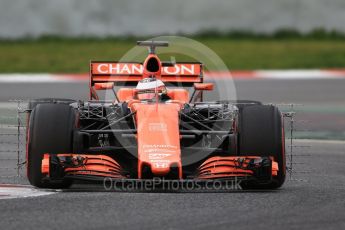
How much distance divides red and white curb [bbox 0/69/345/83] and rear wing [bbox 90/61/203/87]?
10983mm

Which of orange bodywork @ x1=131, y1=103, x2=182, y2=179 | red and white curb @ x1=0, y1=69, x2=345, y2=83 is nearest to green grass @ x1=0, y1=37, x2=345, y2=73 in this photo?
red and white curb @ x1=0, y1=69, x2=345, y2=83

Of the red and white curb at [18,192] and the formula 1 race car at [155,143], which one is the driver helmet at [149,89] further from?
the red and white curb at [18,192]

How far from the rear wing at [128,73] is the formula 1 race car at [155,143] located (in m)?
2.32

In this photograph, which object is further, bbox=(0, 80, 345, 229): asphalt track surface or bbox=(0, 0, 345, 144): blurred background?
bbox=(0, 0, 345, 144): blurred background

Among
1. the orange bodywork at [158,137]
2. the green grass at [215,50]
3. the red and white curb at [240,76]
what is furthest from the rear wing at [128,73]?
the green grass at [215,50]

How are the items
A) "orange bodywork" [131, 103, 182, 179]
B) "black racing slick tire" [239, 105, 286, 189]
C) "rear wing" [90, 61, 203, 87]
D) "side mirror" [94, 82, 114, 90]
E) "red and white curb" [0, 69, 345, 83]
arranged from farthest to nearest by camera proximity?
1. "red and white curb" [0, 69, 345, 83]
2. "rear wing" [90, 61, 203, 87]
3. "side mirror" [94, 82, 114, 90]
4. "black racing slick tire" [239, 105, 286, 189]
5. "orange bodywork" [131, 103, 182, 179]

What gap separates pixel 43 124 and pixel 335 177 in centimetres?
363

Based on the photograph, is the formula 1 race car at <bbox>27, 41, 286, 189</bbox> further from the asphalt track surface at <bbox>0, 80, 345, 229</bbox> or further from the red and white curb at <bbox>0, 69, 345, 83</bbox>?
the red and white curb at <bbox>0, 69, 345, 83</bbox>

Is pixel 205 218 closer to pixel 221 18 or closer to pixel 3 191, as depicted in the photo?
pixel 3 191

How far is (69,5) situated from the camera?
26.7 metres

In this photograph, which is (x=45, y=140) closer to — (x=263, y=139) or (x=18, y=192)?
(x=18, y=192)

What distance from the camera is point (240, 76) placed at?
25625 mm

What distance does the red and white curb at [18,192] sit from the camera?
963 centimetres

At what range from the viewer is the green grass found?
87.9 ft
